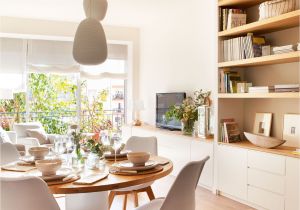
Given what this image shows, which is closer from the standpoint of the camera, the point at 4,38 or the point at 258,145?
the point at 258,145

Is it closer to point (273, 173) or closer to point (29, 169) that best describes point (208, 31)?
point (273, 173)

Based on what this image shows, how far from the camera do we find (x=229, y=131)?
3.92 meters

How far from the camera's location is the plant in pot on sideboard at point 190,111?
476 cm

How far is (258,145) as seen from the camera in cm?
355

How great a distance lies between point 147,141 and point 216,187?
121 cm

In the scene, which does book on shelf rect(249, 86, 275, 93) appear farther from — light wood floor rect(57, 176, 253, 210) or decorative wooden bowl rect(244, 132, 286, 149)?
light wood floor rect(57, 176, 253, 210)

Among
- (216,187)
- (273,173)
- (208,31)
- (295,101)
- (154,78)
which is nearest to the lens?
(273,173)

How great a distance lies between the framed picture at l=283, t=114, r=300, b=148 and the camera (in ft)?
11.2

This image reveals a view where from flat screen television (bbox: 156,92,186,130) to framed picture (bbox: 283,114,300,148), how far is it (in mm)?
2002

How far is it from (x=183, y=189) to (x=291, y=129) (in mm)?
1931

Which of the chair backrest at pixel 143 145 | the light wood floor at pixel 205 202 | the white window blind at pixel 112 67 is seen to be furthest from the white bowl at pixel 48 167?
the white window blind at pixel 112 67

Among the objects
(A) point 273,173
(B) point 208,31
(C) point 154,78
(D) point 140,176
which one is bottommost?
(A) point 273,173

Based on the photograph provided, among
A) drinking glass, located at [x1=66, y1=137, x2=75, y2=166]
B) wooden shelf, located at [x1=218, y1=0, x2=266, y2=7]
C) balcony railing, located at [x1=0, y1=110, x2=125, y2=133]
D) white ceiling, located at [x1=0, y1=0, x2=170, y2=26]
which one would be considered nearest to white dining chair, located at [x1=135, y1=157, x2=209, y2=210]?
drinking glass, located at [x1=66, y1=137, x2=75, y2=166]

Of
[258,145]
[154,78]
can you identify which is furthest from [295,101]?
[154,78]
